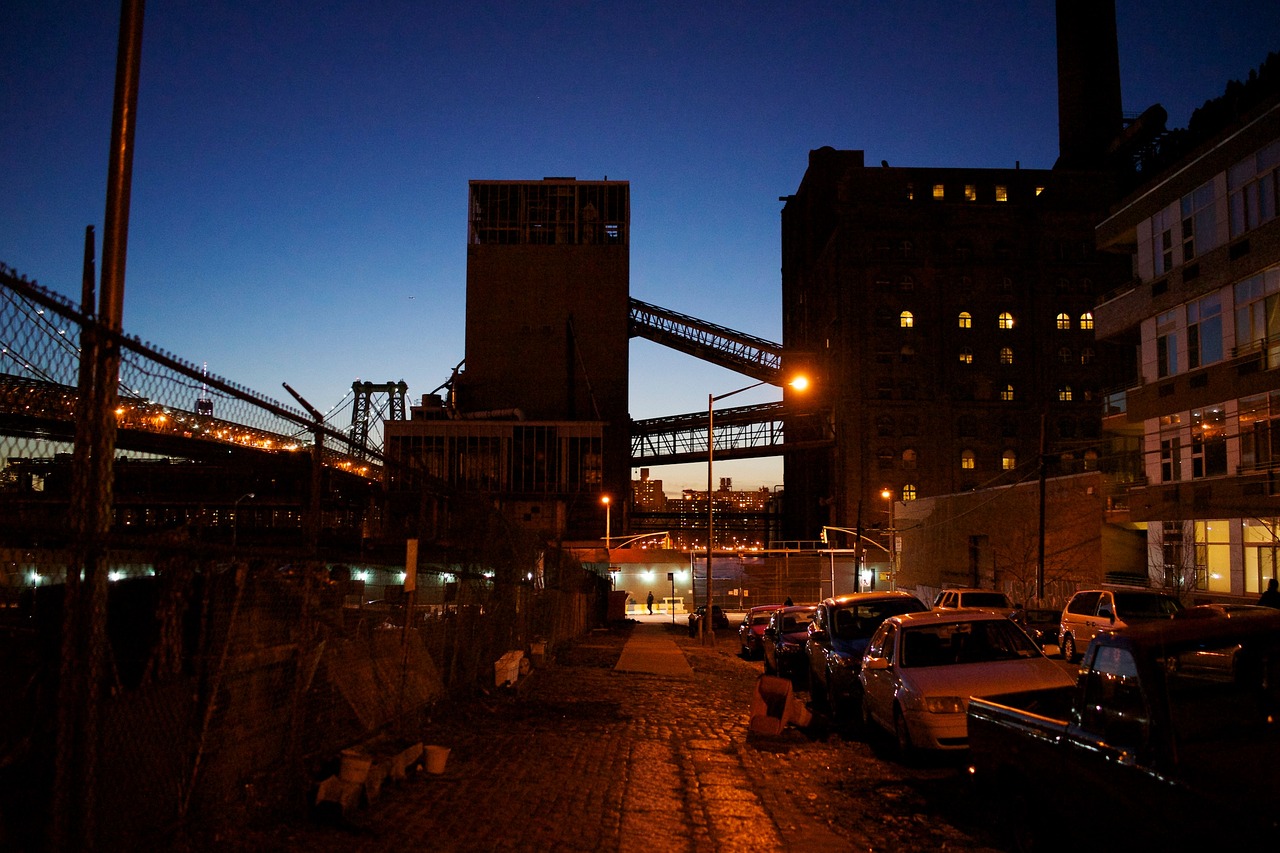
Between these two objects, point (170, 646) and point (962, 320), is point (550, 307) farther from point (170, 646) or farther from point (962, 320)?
point (170, 646)

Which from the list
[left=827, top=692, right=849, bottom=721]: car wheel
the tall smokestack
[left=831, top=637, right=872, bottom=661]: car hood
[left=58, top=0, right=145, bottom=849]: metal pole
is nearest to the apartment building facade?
[left=831, top=637, right=872, bottom=661]: car hood

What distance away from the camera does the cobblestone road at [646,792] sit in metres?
7.40

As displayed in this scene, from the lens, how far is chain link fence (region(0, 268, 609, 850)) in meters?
4.73

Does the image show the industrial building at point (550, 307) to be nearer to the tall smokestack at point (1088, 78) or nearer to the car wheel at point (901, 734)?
the tall smokestack at point (1088, 78)

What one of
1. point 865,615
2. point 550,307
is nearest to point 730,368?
point 550,307

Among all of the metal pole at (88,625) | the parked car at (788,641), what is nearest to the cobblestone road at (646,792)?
the metal pole at (88,625)

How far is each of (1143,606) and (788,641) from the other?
26.0 feet

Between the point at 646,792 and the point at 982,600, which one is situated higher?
the point at 982,600

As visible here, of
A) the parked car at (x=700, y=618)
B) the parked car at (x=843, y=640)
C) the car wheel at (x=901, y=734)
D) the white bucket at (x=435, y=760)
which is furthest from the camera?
the parked car at (x=700, y=618)

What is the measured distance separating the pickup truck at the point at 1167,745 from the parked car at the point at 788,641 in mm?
12356

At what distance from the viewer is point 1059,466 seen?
198 feet

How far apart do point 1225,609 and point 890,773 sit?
34.1 feet

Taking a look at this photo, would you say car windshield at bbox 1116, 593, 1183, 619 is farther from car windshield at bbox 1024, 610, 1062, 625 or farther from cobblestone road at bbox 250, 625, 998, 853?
cobblestone road at bbox 250, 625, 998, 853

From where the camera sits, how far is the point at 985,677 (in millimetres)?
10484
